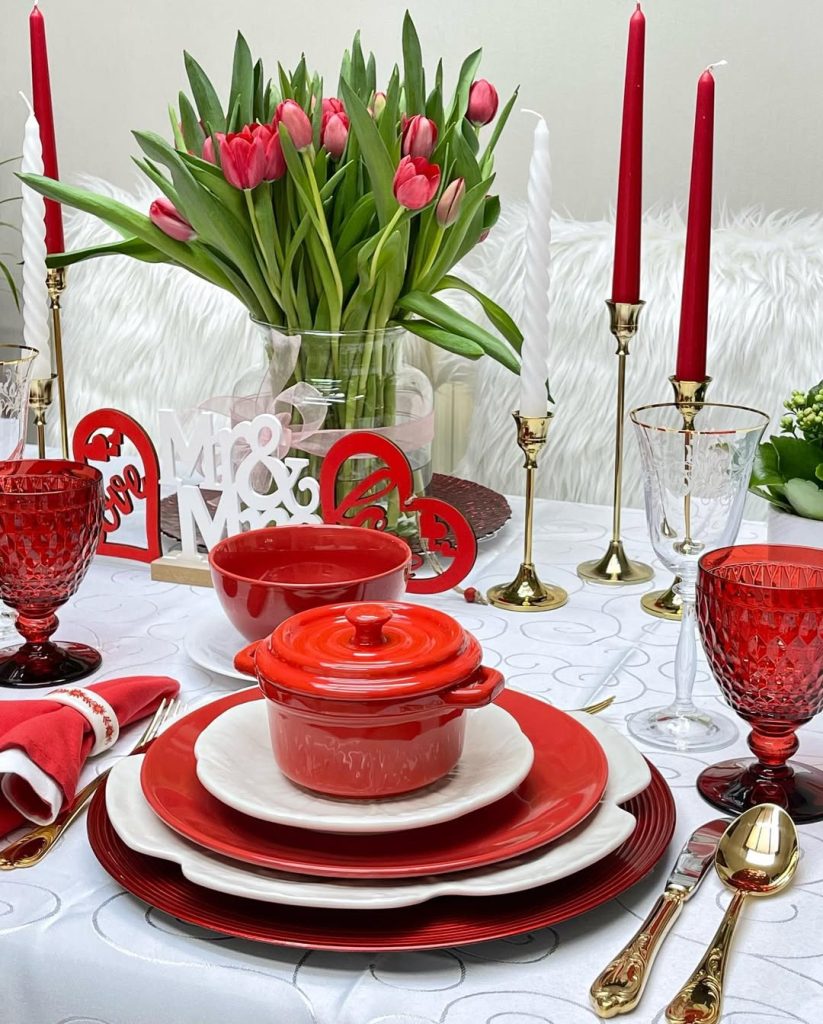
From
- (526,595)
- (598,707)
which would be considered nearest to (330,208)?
(526,595)

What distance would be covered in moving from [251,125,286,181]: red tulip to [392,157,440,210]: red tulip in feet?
0.35

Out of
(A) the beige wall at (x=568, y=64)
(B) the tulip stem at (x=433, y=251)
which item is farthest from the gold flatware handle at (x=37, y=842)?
(A) the beige wall at (x=568, y=64)

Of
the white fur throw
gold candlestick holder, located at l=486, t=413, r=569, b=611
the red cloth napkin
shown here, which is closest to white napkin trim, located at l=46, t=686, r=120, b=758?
the red cloth napkin

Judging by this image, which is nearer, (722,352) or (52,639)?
(52,639)

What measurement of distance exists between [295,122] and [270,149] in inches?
1.3

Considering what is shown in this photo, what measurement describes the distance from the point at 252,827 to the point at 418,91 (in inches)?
30.8

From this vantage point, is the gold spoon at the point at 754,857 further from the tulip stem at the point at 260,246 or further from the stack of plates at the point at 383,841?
the tulip stem at the point at 260,246

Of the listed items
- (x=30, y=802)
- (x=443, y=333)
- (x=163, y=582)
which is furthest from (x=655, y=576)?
(x=30, y=802)

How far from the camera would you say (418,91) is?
117 centimetres

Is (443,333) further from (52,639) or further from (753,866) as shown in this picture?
(753,866)

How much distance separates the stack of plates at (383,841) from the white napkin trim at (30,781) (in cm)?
2

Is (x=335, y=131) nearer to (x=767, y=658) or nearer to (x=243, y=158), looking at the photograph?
(x=243, y=158)

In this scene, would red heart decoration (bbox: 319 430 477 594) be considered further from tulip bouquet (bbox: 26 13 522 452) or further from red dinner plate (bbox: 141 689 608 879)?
red dinner plate (bbox: 141 689 608 879)

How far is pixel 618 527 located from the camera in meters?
1.15
